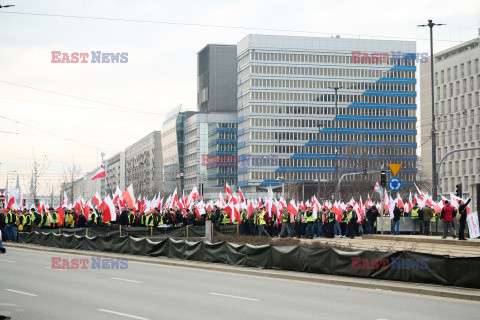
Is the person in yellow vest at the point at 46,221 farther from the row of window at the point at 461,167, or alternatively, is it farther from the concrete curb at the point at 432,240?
the row of window at the point at 461,167

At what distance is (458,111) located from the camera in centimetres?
12356

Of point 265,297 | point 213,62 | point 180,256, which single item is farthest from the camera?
point 213,62

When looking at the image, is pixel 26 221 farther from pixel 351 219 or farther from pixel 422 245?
pixel 422 245

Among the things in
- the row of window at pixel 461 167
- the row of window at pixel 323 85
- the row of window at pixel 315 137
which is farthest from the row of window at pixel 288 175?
the row of window at pixel 461 167

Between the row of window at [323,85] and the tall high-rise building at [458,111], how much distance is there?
1834cm

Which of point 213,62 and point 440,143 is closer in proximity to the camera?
point 440,143

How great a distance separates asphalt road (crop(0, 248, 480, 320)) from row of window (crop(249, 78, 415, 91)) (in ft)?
400

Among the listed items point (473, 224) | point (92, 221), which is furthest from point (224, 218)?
point (473, 224)

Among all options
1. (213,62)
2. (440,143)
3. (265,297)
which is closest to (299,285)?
(265,297)

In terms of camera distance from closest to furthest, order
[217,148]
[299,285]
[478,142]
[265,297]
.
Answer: [265,297] < [299,285] < [478,142] < [217,148]

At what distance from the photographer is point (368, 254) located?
19.0 m

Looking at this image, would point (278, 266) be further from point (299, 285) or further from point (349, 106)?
point (349, 106)

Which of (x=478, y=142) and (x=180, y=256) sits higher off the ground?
(x=478, y=142)

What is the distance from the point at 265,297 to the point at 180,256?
10.8m
